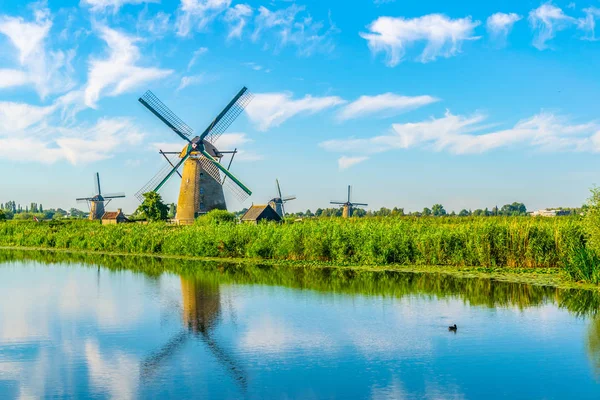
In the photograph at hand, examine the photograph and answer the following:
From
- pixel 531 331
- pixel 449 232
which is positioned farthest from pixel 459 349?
pixel 449 232

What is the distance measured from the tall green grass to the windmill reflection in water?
20.8 ft

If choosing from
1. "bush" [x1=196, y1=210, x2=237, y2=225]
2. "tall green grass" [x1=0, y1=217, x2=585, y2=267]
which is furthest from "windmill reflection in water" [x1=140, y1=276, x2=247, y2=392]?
"bush" [x1=196, y1=210, x2=237, y2=225]

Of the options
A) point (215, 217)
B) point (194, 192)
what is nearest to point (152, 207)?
point (194, 192)

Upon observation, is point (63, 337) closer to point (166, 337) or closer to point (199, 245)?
point (166, 337)

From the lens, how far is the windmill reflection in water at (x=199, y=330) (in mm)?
8992

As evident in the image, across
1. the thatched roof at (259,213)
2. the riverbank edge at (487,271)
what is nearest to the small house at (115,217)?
the thatched roof at (259,213)

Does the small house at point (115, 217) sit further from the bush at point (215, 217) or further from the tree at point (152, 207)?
the bush at point (215, 217)

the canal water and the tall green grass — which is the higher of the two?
the tall green grass

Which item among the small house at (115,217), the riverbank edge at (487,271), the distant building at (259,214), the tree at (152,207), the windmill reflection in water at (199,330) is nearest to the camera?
the windmill reflection in water at (199,330)

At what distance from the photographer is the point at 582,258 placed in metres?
17.1

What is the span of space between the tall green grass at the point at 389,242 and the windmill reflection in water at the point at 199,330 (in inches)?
250

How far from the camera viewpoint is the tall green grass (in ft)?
65.5

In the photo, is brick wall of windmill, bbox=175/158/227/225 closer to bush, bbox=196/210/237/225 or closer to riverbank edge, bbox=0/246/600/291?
bush, bbox=196/210/237/225

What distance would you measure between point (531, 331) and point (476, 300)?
335 cm
